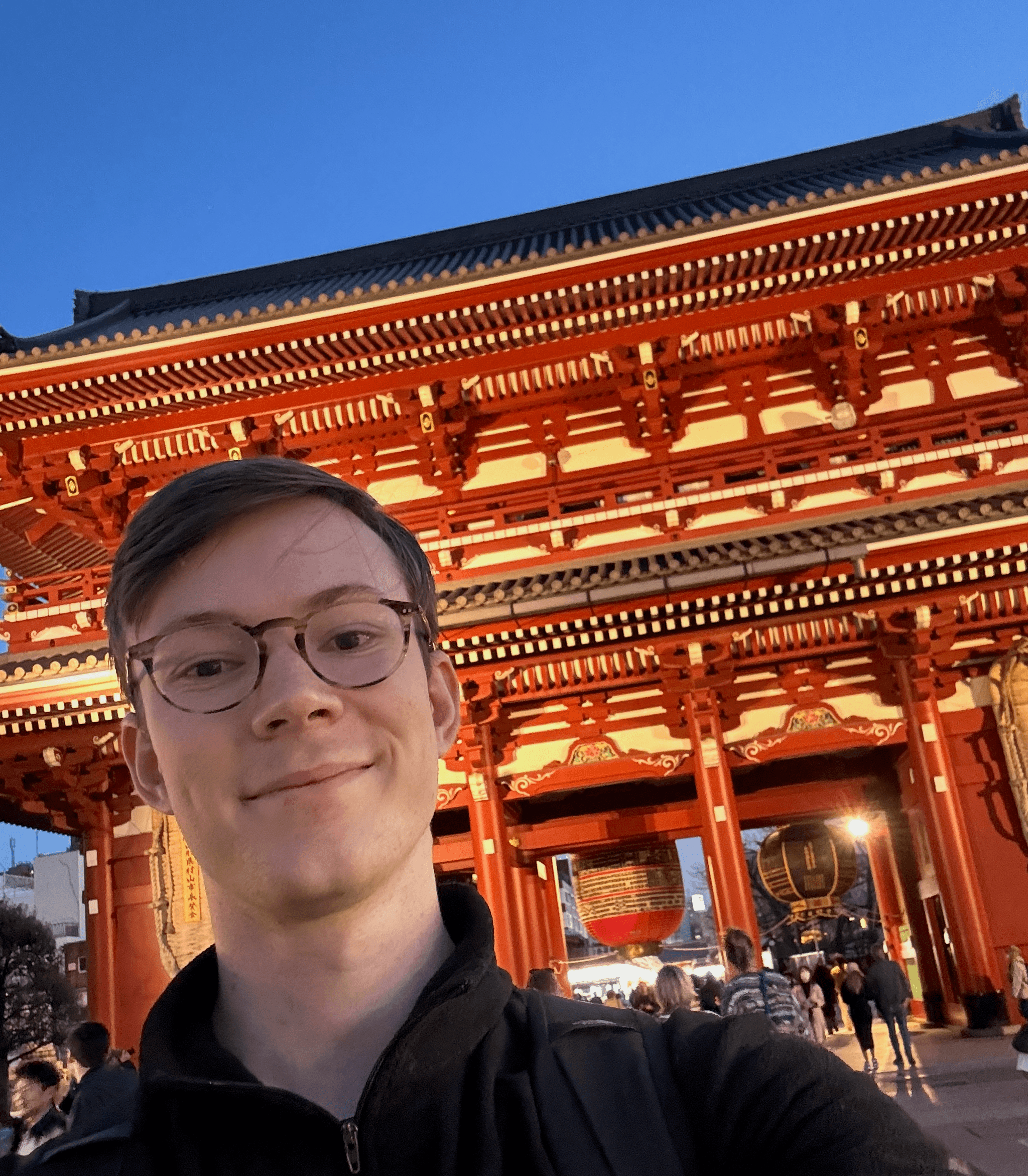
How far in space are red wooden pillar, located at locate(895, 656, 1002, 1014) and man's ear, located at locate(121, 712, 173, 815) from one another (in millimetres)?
9479

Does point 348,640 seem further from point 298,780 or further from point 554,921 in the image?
point 554,921

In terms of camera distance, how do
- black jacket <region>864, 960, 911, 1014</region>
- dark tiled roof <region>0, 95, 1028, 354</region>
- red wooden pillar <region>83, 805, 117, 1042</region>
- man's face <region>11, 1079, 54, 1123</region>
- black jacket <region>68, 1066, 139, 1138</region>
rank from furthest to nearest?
dark tiled roof <region>0, 95, 1028, 354</region>
red wooden pillar <region>83, 805, 117, 1042</region>
black jacket <region>864, 960, 911, 1014</region>
man's face <region>11, 1079, 54, 1123</region>
black jacket <region>68, 1066, 139, 1138</region>

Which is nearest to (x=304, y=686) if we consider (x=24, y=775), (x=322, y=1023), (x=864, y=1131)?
(x=322, y=1023)

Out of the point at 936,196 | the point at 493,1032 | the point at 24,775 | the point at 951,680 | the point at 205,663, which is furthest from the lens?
the point at 24,775

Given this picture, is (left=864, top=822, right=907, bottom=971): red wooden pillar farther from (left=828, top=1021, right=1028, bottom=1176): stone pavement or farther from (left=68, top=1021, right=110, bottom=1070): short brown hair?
(left=68, top=1021, right=110, bottom=1070): short brown hair

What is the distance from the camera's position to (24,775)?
1066 cm

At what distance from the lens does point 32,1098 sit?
5090mm

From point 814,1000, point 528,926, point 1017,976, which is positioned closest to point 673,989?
point 1017,976

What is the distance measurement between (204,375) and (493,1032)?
10012mm

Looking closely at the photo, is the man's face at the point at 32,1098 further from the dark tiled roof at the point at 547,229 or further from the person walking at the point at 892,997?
the dark tiled roof at the point at 547,229

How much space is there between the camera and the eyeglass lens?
45.2 inches

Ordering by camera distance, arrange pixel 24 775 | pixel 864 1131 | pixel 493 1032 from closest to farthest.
Answer: pixel 864 1131 < pixel 493 1032 < pixel 24 775

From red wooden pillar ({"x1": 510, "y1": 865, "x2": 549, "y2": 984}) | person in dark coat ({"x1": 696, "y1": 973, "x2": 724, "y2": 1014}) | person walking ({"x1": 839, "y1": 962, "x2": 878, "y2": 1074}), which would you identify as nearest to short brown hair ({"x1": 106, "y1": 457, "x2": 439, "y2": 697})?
person in dark coat ({"x1": 696, "y1": 973, "x2": 724, "y2": 1014})

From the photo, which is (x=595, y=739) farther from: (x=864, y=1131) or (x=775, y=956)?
(x=775, y=956)
